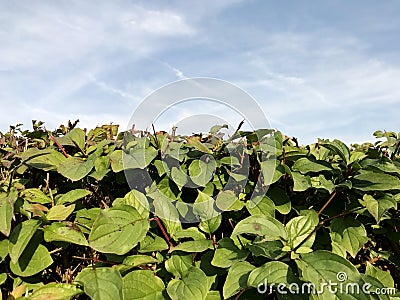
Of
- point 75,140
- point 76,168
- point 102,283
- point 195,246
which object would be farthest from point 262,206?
point 75,140

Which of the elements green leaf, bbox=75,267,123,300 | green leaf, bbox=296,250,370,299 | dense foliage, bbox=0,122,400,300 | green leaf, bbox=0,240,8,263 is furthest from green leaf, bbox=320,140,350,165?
green leaf, bbox=0,240,8,263

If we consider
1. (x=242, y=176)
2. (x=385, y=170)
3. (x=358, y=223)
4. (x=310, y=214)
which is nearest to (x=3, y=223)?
(x=242, y=176)

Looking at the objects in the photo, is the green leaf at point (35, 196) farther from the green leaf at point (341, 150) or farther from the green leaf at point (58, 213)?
the green leaf at point (341, 150)

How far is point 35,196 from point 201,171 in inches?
30.3

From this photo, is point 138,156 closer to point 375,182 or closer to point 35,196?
point 35,196

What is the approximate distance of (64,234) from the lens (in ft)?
5.58

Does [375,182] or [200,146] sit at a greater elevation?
[200,146]

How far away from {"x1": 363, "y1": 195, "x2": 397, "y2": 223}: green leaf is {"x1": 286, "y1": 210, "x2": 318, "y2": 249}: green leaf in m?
0.24

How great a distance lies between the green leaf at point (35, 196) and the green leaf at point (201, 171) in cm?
68

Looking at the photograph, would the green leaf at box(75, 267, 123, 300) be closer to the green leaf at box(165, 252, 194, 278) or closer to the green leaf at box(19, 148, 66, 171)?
the green leaf at box(165, 252, 194, 278)

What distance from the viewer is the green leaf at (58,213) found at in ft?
5.68

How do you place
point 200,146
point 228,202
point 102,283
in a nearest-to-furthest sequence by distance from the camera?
point 102,283 < point 228,202 < point 200,146

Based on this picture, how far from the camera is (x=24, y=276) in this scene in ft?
5.71

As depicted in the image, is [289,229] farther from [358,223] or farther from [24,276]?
[24,276]
